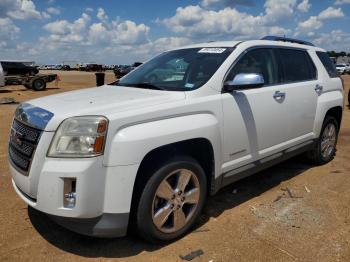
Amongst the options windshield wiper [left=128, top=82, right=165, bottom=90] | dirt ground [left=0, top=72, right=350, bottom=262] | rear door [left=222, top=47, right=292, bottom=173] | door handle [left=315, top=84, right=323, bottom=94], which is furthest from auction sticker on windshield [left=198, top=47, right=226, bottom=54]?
door handle [left=315, top=84, right=323, bottom=94]

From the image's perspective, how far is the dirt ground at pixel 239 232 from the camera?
325 centimetres

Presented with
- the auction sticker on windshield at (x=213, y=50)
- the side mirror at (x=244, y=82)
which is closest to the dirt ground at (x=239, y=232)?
the side mirror at (x=244, y=82)

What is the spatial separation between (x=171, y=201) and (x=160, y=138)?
2.03 ft

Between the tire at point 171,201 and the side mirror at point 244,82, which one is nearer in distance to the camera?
the tire at point 171,201

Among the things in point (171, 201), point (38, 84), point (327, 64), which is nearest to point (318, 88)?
point (327, 64)

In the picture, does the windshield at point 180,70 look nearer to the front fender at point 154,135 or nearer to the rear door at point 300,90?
the front fender at point 154,135

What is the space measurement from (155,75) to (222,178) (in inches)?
54.4

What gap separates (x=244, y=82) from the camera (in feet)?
12.1

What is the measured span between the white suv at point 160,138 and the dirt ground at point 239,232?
24 centimetres

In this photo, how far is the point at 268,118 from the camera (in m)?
4.29

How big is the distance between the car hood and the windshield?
25 cm

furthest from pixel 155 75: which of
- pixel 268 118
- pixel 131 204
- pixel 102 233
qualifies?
pixel 102 233

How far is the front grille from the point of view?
306 cm

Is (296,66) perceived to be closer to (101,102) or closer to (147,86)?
(147,86)
